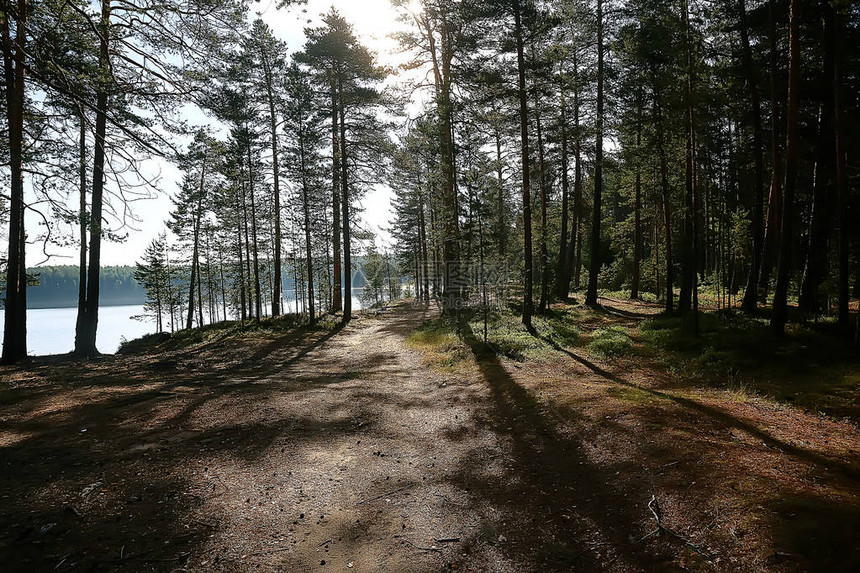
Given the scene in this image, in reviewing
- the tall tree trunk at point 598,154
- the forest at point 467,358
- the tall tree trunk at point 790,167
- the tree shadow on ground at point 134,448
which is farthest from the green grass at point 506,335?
the tall tree trunk at point 790,167

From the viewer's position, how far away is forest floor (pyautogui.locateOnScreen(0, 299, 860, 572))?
11.8ft

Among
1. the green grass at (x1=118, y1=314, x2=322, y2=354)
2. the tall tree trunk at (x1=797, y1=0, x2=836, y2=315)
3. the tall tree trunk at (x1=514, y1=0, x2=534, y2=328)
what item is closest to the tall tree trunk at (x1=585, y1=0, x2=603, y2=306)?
the tall tree trunk at (x1=514, y1=0, x2=534, y2=328)

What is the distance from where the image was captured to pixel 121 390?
8.92 meters

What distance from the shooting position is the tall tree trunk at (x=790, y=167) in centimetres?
1064

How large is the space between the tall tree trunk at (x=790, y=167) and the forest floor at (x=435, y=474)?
1603 millimetres

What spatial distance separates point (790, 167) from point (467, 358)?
1105cm

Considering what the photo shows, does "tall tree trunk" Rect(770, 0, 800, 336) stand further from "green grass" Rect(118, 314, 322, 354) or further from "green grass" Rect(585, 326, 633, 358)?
"green grass" Rect(118, 314, 322, 354)

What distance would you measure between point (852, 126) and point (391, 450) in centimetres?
1984

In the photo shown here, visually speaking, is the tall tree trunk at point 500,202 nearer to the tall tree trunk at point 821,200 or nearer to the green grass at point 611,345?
the green grass at point 611,345

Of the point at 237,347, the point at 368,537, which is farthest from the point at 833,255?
the point at 237,347

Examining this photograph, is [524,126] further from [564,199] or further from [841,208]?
[841,208]

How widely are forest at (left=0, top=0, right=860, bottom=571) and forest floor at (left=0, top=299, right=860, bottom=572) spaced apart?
0.14ft

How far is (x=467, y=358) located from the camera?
41.7ft

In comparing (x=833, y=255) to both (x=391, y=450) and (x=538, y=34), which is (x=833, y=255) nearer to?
(x=538, y=34)
